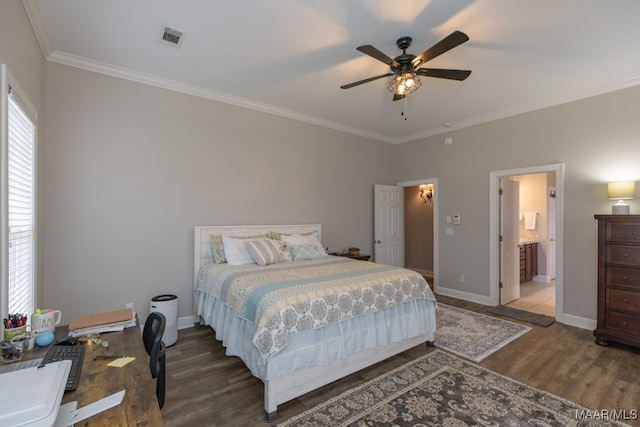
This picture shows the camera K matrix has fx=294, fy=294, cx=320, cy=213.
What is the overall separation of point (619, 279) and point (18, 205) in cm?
560

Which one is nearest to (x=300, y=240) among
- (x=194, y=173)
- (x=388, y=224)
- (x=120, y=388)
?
(x=194, y=173)

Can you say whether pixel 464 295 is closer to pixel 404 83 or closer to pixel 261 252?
pixel 261 252

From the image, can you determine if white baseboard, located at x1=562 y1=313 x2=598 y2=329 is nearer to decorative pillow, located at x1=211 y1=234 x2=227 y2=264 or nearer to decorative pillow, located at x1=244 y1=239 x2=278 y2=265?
decorative pillow, located at x1=244 y1=239 x2=278 y2=265

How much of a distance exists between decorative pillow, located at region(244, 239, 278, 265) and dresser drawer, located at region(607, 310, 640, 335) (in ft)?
12.4

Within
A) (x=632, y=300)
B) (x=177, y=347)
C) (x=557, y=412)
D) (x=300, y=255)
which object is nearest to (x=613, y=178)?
(x=632, y=300)

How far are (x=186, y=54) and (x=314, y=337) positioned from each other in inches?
116

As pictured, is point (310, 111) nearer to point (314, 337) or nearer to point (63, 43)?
point (63, 43)

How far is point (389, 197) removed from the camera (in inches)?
229

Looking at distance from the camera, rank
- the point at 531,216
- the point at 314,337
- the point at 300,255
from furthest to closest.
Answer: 1. the point at 531,216
2. the point at 300,255
3. the point at 314,337

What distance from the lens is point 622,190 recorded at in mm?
3289

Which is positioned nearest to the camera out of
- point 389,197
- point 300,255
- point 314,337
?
point 314,337

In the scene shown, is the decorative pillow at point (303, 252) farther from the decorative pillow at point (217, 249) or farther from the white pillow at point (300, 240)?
the decorative pillow at point (217, 249)

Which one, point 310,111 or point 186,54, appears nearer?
point 186,54

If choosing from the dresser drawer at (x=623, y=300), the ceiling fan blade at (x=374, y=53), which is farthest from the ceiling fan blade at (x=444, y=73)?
the dresser drawer at (x=623, y=300)
